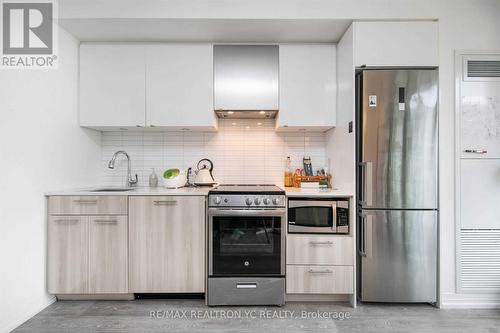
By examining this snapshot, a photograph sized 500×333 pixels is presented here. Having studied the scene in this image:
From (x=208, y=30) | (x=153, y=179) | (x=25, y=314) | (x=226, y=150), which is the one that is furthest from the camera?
(x=226, y=150)

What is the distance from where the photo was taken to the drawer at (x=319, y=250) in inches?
93.6

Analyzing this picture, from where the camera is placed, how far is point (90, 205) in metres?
2.39

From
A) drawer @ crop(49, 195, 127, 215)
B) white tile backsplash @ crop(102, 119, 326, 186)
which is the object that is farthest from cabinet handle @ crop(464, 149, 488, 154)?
drawer @ crop(49, 195, 127, 215)

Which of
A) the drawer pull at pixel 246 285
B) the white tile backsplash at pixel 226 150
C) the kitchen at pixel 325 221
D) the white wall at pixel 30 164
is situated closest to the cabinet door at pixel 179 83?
the kitchen at pixel 325 221

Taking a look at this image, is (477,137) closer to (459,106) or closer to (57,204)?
(459,106)

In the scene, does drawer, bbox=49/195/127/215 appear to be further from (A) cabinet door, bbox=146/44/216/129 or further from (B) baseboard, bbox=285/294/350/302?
(B) baseboard, bbox=285/294/350/302

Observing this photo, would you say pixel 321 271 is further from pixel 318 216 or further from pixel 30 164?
pixel 30 164

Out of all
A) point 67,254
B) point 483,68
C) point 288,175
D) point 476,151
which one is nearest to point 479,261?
point 476,151

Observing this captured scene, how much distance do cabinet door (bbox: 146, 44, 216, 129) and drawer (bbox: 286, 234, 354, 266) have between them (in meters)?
1.43

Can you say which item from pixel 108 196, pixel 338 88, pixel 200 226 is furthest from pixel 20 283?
pixel 338 88

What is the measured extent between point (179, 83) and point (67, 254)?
176cm

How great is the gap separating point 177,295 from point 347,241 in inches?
59.5

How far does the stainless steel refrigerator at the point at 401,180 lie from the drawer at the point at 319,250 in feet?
0.54

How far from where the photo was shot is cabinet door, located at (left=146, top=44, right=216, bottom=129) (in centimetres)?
275
